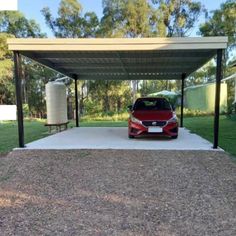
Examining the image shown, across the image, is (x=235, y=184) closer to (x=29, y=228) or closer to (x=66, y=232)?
(x=66, y=232)

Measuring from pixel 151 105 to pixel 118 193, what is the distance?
6314 millimetres

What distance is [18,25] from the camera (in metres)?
29.6

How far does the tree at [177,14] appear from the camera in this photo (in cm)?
2739

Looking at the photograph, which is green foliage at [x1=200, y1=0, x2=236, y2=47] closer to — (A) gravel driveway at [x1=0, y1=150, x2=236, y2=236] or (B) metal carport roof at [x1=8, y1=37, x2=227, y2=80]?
(B) metal carport roof at [x1=8, y1=37, x2=227, y2=80]

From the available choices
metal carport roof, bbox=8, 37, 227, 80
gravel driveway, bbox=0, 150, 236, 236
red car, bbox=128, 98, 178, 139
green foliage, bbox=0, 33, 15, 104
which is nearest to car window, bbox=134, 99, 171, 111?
red car, bbox=128, 98, 178, 139

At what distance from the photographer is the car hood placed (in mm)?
10273

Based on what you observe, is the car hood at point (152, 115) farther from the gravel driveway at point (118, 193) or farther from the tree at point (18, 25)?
the tree at point (18, 25)

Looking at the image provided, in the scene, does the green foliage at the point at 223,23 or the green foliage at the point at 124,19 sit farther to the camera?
the green foliage at the point at 124,19

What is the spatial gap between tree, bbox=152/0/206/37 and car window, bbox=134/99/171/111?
1699cm

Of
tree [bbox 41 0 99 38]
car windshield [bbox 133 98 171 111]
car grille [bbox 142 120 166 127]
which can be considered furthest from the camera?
tree [bbox 41 0 99 38]

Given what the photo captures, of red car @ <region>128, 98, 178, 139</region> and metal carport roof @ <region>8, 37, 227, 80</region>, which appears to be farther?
red car @ <region>128, 98, 178, 139</region>

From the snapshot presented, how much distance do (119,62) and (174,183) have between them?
7035mm

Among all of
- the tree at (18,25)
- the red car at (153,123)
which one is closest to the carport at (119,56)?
the red car at (153,123)

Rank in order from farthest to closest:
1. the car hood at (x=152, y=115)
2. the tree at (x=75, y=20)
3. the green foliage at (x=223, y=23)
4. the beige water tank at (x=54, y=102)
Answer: the tree at (x=75, y=20) → the green foliage at (x=223, y=23) → the beige water tank at (x=54, y=102) → the car hood at (x=152, y=115)
